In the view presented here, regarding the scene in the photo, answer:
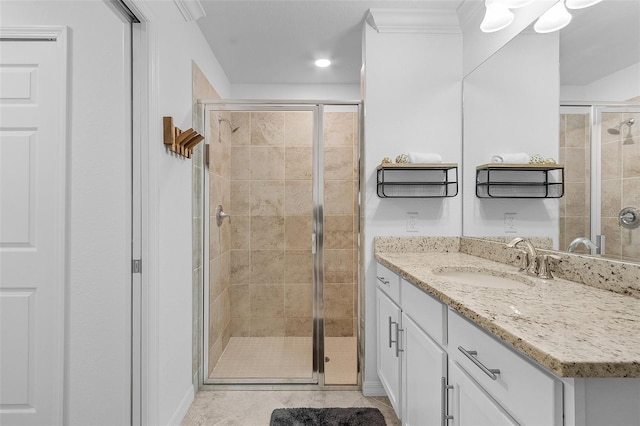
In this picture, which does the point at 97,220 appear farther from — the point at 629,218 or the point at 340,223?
the point at 629,218

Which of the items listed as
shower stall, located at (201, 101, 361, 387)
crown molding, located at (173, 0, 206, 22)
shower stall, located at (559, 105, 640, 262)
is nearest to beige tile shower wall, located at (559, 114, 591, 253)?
shower stall, located at (559, 105, 640, 262)

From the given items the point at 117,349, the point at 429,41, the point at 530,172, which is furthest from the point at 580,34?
the point at 117,349

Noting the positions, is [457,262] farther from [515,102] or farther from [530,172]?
[515,102]

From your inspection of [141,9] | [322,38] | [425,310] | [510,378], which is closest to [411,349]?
[425,310]

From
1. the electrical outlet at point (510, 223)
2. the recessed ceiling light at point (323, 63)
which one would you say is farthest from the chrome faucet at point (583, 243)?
the recessed ceiling light at point (323, 63)

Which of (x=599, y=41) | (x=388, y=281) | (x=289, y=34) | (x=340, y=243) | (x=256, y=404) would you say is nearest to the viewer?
(x=599, y=41)

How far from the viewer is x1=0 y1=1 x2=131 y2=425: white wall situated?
1451mm

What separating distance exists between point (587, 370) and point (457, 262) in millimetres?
1193

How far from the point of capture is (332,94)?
3.42 meters

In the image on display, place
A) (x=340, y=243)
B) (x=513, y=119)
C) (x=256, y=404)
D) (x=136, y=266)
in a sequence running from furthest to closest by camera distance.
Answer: (x=340, y=243) → (x=256, y=404) → (x=513, y=119) → (x=136, y=266)

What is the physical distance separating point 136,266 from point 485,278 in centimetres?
169

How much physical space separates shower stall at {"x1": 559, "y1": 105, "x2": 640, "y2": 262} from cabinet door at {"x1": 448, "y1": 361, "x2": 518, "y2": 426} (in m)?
0.70

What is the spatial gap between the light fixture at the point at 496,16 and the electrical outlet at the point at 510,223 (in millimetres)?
1013

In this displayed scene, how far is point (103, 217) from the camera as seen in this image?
59.5 inches
